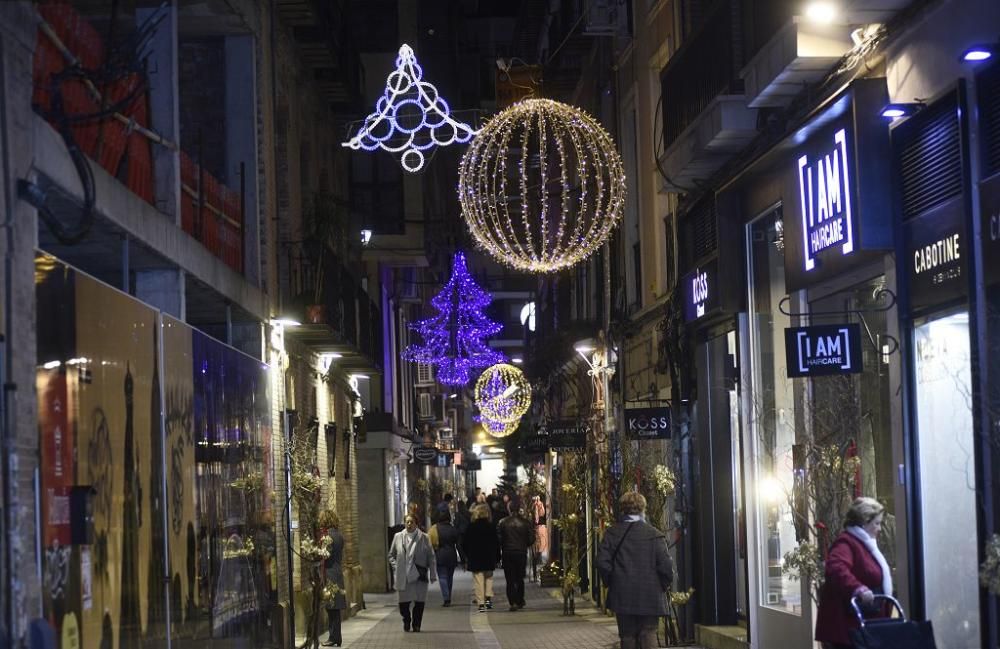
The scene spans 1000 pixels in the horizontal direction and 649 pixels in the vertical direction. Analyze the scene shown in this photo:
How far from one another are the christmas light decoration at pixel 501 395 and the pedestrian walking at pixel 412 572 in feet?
29.6

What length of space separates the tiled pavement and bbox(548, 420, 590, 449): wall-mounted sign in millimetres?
2871

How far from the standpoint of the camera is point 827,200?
1280 cm

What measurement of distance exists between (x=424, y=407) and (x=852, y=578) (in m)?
45.0

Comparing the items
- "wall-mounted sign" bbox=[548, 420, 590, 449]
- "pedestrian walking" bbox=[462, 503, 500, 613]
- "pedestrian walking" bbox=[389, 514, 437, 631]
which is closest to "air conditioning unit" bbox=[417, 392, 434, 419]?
"pedestrian walking" bbox=[462, 503, 500, 613]

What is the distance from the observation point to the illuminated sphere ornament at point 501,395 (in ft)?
112

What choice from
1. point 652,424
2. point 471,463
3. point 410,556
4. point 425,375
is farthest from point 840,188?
point 471,463

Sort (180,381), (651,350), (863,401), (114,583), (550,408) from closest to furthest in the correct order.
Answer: (114,583) → (863,401) → (180,381) → (651,350) → (550,408)

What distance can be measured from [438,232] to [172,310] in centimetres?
3273

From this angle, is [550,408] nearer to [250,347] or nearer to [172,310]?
[250,347]

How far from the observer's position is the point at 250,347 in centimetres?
1916

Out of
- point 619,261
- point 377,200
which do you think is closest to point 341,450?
point 377,200

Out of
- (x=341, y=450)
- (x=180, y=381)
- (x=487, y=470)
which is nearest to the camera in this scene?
(x=180, y=381)

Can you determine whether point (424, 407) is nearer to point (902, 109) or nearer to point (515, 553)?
point (515, 553)

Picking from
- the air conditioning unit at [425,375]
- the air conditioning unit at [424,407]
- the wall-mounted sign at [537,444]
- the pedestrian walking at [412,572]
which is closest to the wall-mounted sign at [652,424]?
the pedestrian walking at [412,572]
